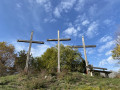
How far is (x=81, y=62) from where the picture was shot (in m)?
21.7

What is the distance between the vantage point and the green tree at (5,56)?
2249 cm

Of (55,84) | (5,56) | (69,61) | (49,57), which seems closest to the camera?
→ (55,84)

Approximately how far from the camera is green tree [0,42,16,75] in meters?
22.5

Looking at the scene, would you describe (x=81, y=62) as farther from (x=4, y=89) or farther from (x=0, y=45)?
(x=0, y=45)

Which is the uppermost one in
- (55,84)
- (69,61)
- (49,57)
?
(49,57)

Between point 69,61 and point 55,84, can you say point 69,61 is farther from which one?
point 55,84

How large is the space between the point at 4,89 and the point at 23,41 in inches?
297

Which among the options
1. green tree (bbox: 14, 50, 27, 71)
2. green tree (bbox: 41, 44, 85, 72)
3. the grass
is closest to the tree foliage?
green tree (bbox: 41, 44, 85, 72)

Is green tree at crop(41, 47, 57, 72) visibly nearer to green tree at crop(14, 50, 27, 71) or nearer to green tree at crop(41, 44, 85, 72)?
green tree at crop(41, 44, 85, 72)

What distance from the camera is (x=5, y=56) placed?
23484 millimetres

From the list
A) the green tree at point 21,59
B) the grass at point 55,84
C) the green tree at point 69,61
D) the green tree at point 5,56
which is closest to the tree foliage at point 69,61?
the green tree at point 69,61

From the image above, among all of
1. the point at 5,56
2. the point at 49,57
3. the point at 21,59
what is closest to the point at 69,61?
the point at 49,57

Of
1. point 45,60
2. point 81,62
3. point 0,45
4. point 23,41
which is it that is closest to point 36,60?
point 45,60

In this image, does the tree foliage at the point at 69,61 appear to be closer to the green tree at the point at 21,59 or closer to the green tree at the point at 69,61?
the green tree at the point at 69,61
